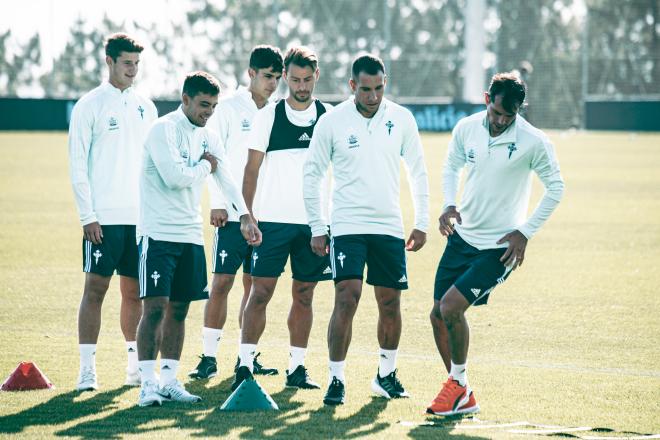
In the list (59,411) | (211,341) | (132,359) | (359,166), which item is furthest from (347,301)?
(59,411)

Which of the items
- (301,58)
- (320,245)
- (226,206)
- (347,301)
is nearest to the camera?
(347,301)

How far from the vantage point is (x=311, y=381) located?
8.08 meters

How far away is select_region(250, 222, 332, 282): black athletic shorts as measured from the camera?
809cm

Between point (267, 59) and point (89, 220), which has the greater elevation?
point (267, 59)

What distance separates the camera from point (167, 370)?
7.49 metres

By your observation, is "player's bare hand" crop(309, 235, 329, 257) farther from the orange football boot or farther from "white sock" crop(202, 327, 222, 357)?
"white sock" crop(202, 327, 222, 357)

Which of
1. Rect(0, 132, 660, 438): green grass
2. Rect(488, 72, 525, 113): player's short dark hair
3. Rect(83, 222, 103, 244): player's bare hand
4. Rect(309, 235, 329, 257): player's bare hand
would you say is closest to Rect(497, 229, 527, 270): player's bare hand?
Rect(488, 72, 525, 113): player's short dark hair

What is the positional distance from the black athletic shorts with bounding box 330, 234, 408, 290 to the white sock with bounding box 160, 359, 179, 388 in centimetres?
119

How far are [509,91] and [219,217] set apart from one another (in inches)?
89.3

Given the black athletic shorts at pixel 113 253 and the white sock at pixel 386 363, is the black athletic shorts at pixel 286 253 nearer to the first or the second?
the white sock at pixel 386 363

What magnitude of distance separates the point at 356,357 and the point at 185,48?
5203 cm

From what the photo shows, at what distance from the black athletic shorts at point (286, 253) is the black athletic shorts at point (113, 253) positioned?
0.86m

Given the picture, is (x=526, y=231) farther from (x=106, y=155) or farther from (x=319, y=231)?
(x=106, y=155)

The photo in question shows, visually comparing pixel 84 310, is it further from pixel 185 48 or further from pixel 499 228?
pixel 185 48
